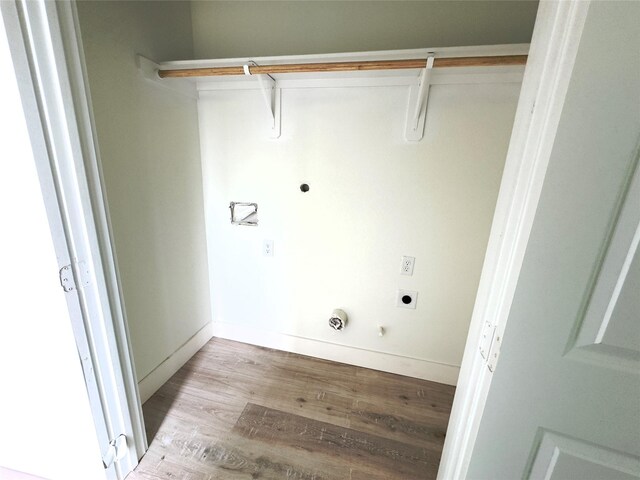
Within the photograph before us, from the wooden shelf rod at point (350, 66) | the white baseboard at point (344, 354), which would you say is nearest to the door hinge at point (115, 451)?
the white baseboard at point (344, 354)

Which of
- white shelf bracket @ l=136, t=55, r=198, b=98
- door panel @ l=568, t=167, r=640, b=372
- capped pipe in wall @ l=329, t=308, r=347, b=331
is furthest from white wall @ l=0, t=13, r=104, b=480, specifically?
door panel @ l=568, t=167, r=640, b=372

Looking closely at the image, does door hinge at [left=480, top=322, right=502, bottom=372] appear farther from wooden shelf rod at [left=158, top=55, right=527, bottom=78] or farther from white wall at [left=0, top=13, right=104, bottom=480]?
white wall at [left=0, top=13, right=104, bottom=480]

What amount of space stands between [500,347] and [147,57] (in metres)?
1.95

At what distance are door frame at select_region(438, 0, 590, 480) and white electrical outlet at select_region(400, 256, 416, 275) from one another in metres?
0.74

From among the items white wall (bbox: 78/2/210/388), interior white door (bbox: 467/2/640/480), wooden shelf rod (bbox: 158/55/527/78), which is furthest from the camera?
white wall (bbox: 78/2/210/388)

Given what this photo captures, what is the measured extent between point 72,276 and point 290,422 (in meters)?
1.27

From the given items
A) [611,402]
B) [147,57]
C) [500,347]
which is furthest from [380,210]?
[147,57]

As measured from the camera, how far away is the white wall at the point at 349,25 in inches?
49.9

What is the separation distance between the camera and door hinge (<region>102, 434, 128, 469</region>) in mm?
1100

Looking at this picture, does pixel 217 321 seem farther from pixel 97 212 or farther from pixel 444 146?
pixel 444 146

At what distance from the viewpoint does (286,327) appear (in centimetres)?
198

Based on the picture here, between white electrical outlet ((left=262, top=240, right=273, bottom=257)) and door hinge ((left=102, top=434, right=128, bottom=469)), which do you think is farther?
white electrical outlet ((left=262, top=240, right=273, bottom=257))

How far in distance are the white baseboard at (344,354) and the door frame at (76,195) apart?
0.96 metres

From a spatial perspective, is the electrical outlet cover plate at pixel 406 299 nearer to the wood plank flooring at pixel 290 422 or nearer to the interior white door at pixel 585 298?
the wood plank flooring at pixel 290 422
